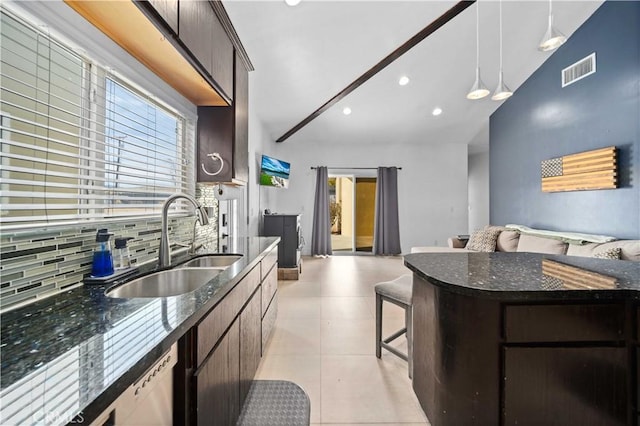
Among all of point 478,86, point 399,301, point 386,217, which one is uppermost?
point 478,86

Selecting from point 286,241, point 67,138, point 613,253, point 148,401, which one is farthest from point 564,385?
point 286,241

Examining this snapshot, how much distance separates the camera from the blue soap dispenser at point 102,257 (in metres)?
1.18

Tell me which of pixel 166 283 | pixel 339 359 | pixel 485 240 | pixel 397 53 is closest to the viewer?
pixel 166 283

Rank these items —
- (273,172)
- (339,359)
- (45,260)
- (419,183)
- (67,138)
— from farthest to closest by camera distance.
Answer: (419,183), (273,172), (339,359), (67,138), (45,260)

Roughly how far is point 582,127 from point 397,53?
2.58 metres

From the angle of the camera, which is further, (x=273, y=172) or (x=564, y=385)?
(x=273, y=172)

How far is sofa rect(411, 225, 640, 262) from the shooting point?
2793 millimetres

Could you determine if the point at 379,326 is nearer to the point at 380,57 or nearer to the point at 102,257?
the point at 102,257

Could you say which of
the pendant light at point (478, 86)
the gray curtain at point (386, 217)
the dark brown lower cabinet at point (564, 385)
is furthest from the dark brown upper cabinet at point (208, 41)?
the gray curtain at point (386, 217)

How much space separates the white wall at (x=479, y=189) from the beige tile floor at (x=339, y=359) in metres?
5.58

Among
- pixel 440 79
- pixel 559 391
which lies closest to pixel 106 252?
pixel 559 391

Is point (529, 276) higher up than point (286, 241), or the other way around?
point (529, 276)

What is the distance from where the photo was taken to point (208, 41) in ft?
5.60

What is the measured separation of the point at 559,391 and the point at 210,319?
147 cm
